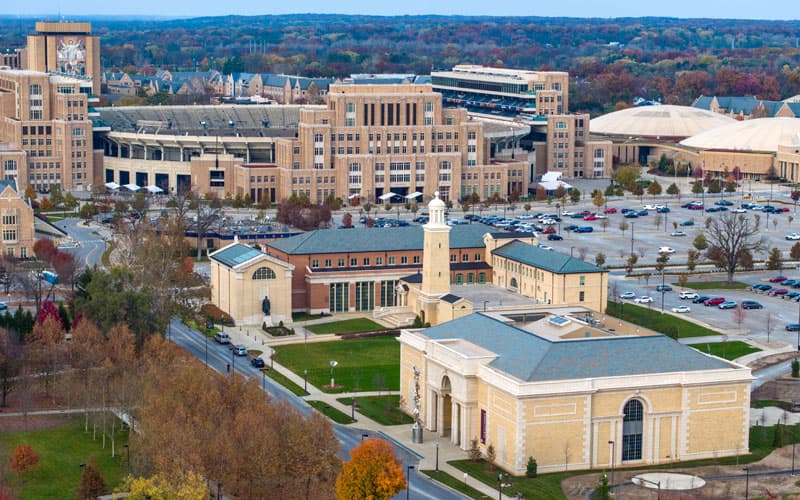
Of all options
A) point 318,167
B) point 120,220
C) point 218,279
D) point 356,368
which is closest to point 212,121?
point 318,167

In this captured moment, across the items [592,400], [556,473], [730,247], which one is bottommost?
[556,473]

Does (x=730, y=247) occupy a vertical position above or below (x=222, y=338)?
above

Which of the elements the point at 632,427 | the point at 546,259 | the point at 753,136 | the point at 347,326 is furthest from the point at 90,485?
the point at 753,136

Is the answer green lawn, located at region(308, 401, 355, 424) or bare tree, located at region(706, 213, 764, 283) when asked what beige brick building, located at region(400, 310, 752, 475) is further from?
bare tree, located at region(706, 213, 764, 283)

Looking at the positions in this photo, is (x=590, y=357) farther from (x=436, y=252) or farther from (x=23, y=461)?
(x=436, y=252)

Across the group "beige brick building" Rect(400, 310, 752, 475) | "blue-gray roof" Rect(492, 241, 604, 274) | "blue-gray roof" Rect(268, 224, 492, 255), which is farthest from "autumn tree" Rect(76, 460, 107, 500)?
"blue-gray roof" Rect(268, 224, 492, 255)

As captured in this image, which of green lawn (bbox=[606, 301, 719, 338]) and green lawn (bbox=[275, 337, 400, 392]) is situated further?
green lawn (bbox=[606, 301, 719, 338])
